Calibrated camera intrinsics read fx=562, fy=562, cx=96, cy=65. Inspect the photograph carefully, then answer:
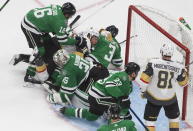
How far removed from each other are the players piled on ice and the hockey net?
158 mm

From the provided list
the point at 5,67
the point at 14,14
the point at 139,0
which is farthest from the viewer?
the point at 139,0

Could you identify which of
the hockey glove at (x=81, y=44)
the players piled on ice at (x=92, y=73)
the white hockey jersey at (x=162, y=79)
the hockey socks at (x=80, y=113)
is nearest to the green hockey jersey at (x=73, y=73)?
the players piled on ice at (x=92, y=73)

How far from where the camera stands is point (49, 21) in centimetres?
541

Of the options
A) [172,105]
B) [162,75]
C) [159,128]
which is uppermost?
[162,75]

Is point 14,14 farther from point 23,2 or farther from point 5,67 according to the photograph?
point 5,67

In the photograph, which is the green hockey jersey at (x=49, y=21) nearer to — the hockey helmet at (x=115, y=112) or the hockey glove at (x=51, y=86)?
the hockey glove at (x=51, y=86)

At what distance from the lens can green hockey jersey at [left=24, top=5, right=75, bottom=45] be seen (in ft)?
17.6

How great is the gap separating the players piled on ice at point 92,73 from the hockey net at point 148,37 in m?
0.16

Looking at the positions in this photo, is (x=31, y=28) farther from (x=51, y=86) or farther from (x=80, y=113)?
(x=80, y=113)

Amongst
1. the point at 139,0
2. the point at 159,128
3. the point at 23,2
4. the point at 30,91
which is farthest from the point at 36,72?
the point at 139,0

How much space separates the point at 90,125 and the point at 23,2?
2.81m

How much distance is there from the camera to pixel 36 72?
5.53 metres

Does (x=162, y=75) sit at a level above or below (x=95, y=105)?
above

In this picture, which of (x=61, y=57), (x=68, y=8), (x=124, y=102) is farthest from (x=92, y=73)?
(x=68, y=8)
